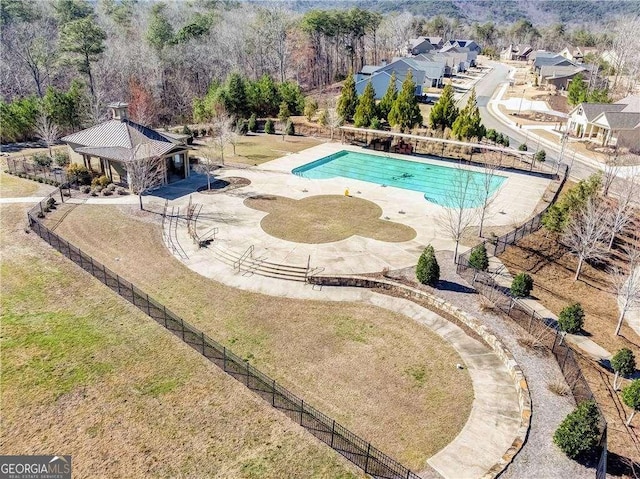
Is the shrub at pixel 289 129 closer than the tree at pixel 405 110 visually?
No

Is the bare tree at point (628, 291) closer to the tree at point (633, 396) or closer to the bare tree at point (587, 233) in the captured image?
the bare tree at point (587, 233)

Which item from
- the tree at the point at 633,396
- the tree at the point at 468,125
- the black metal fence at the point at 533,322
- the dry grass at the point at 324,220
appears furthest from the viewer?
the tree at the point at 468,125

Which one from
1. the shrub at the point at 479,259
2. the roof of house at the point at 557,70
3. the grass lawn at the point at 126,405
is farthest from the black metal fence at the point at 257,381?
the roof of house at the point at 557,70

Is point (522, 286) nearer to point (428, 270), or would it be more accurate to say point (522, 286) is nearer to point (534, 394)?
point (428, 270)

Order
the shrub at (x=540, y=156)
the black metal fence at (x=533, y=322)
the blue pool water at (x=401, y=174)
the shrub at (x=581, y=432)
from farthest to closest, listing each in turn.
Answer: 1. the shrub at (x=540, y=156)
2. the blue pool water at (x=401, y=174)
3. the black metal fence at (x=533, y=322)
4. the shrub at (x=581, y=432)

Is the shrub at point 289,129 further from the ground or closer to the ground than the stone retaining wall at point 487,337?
further from the ground
